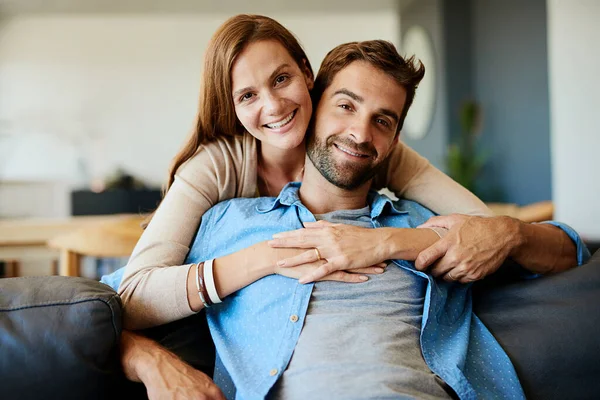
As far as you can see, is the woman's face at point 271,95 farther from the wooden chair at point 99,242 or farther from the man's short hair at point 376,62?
the wooden chair at point 99,242

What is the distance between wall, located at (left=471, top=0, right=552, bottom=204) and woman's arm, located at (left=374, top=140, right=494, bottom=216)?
384 centimetres

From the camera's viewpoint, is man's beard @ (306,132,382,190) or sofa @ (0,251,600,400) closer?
sofa @ (0,251,600,400)

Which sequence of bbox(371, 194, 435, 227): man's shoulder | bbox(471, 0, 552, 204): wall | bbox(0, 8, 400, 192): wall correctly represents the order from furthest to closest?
bbox(0, 8, 400, 192): wall → bbox(471, 0, 552, 204): wall → bbox(371, 194, 435, 227): man's shoulder

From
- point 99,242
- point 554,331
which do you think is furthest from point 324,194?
point 99,242

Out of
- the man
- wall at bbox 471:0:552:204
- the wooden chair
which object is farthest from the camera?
wall at bbox 471:0:552:204

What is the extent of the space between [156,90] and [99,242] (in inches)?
224

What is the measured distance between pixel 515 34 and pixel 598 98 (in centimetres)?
190

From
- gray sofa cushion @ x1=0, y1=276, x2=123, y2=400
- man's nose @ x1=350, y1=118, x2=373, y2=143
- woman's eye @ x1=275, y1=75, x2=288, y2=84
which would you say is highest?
woman's eye @ x1=275, y1=75, x2=288, y2=84

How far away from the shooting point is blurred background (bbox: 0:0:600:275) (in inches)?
231

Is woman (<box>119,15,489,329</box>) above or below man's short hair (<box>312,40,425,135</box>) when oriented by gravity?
below

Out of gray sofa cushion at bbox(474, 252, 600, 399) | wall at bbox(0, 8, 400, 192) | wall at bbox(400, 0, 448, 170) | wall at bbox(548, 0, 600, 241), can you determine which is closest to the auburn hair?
gray sofa cushion at bbox(474, 252, 600, 399)

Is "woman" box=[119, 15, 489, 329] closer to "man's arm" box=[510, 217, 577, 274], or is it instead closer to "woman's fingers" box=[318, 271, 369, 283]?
"woman's fingers" box=[318, 271, 369, 283]

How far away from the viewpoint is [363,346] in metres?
1.28

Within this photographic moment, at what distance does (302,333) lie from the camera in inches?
51.7
